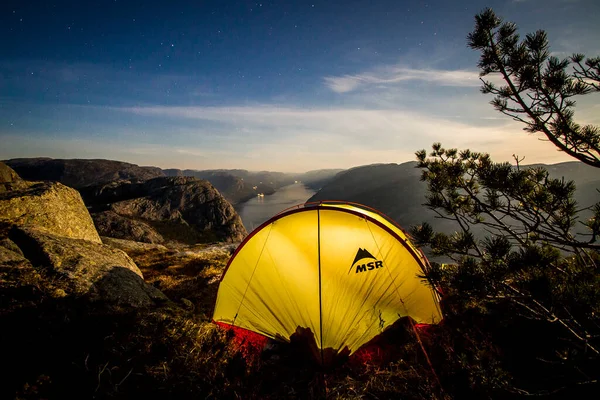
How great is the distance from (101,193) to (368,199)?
150550 millimetres

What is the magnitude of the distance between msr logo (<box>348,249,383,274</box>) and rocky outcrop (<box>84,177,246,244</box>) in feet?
117

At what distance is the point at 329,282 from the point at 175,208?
5109 centimetres

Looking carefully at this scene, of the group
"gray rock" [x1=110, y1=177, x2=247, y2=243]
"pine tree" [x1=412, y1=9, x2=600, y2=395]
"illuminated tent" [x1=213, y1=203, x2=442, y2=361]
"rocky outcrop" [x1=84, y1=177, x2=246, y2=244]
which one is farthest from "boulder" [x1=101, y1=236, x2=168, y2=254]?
"gray rock" [x1=110, y1=177, x2=247, y2=243]

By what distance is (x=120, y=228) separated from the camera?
30641 millimetres

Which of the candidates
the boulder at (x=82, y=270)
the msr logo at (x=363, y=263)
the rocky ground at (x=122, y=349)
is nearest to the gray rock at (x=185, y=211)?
the boulder at (x=82, y=270)

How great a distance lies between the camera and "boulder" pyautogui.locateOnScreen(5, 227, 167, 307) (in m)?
5.50

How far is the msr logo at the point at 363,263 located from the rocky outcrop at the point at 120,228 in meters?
32.8

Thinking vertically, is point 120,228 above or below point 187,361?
below

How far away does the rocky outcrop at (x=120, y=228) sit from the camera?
97.0ft

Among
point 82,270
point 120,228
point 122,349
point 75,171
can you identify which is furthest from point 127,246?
point 75,171

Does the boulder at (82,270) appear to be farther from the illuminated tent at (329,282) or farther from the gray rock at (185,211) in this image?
the gray rock at (185,211)

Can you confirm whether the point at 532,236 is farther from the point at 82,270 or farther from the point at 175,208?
the point at 175,208

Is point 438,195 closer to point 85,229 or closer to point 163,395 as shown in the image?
point 163,395

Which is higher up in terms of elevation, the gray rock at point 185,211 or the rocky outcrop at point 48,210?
the rocky outcrop at point 48,210
